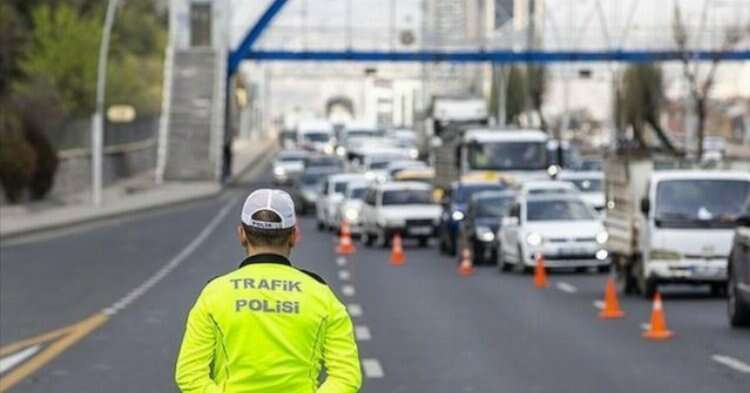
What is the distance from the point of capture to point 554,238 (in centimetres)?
3822

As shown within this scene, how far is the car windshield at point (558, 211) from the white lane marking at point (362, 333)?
14282mm

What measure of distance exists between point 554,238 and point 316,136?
9596cm

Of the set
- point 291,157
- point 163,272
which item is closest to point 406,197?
point 163,272

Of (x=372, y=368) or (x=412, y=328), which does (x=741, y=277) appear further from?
(x=372, y=368)

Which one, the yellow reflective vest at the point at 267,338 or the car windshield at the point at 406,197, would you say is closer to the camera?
the yellow reflective vest at the point at 267,338

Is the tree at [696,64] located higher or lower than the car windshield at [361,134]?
higher

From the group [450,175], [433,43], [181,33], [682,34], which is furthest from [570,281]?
[433,43]

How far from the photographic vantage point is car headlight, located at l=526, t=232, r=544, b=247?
125ft

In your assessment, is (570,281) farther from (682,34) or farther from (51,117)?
(682,34)

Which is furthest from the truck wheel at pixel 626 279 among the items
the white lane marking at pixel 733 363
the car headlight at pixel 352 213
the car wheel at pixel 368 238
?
the car headlight at pixel 352 213

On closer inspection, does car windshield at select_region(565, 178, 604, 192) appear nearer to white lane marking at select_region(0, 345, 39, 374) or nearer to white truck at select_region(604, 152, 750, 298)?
white truck at select_region(604, 152, 750, 298)

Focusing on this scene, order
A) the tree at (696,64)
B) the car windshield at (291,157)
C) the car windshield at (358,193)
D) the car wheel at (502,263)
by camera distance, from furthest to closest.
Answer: the car windshield at (291,157) → the tree at (696,64) → the car windshield at (358,193) → the car wheel at (502,263)

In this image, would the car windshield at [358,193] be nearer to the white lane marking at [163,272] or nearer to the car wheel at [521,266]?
the white lane marking at [163,272]

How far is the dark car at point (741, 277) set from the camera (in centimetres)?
2409
